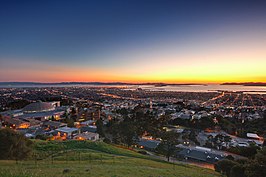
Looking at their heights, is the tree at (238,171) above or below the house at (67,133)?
above

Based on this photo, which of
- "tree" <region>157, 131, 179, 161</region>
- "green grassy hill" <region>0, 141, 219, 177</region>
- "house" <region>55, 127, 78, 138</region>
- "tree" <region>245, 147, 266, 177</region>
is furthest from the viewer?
"house" <region>55, 127, 78, 138</region>

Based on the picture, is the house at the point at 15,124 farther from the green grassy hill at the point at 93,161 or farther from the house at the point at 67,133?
the green grassy hill at the point at 93,161

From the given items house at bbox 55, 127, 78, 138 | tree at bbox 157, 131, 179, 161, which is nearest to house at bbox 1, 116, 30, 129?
house at bbox 55, 127, 78, 138

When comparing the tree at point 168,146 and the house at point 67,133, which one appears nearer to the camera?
the tree at point 168,146

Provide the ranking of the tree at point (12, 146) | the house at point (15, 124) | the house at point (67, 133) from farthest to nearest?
the house at point (15, 124)
the house at point (67, 133)
the tree at point (12, 146)

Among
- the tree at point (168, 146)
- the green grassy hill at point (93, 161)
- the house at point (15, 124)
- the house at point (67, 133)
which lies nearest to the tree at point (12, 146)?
the green grassy hill at point (93, 161)

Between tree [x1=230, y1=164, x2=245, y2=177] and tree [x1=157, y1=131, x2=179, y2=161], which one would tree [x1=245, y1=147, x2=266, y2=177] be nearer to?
tree [x1=230, y1=164, x2=245, y2=177]

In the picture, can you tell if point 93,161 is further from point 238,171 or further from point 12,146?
point 238,171

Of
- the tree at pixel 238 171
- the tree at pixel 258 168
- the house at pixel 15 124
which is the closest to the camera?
the tree at pixel 258 168

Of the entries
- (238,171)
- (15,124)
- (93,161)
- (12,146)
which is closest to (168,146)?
(238,171)
